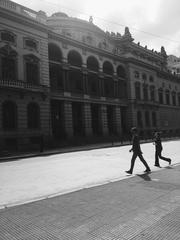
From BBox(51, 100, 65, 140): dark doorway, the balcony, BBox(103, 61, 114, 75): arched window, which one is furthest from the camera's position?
the balcony

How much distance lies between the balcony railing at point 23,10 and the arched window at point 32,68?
469cm

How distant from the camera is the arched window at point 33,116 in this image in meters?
29.1

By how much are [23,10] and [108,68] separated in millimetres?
18829

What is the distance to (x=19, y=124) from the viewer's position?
2761 cm

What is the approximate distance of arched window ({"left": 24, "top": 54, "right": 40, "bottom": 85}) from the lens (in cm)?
2947

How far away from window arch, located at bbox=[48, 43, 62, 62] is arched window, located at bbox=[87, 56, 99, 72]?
21.7 ft

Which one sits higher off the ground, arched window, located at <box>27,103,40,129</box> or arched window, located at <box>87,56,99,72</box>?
arched window, located at <box>87,56,99,72</box>

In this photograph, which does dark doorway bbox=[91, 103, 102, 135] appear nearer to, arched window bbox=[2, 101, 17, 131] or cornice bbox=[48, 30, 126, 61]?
cornice bbox=[48, 30, 126, 61]

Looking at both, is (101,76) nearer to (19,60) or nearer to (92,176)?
(19,60)

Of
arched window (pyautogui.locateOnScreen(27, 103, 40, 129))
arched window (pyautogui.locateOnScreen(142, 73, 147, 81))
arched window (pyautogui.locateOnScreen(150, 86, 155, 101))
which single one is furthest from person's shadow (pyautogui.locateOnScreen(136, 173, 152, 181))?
arched window (pyautogui.locateOnScreen(150, 86, 155, 101))

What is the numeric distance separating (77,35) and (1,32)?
→ 18.6m

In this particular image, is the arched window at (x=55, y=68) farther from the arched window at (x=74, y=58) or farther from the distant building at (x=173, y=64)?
the distant building at (x=173, y=64)

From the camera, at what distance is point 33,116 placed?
29.6 meters

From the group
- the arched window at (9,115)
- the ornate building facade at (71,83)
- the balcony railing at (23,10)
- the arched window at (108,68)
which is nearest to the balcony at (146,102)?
the ornate building facade at (71,83)
